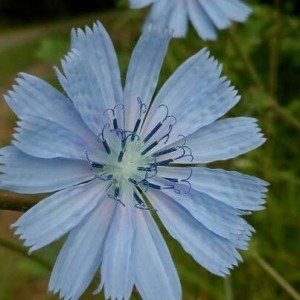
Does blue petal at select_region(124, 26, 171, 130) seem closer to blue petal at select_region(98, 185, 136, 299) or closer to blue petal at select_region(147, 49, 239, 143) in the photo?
blue petal at select_region(147, 49, 239, 143)

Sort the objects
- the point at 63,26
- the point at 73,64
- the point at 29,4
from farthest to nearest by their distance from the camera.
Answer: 1. the point at 29,4
2. the point at 63,26
3. the point at 73,64

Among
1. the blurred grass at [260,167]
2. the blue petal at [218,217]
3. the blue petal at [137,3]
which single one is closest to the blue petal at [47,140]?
the blue petal at [218,217]

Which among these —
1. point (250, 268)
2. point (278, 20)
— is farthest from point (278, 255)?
point (278, 20)

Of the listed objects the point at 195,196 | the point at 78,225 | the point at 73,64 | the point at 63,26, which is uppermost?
the point at 63,26

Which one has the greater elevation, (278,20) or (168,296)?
(278,20)

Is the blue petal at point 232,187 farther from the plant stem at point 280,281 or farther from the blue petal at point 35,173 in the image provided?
the plant stem at point 280,281

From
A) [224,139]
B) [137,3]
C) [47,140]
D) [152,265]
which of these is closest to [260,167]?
[137,3]

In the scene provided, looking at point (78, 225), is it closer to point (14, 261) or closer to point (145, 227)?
point (145, 227)
